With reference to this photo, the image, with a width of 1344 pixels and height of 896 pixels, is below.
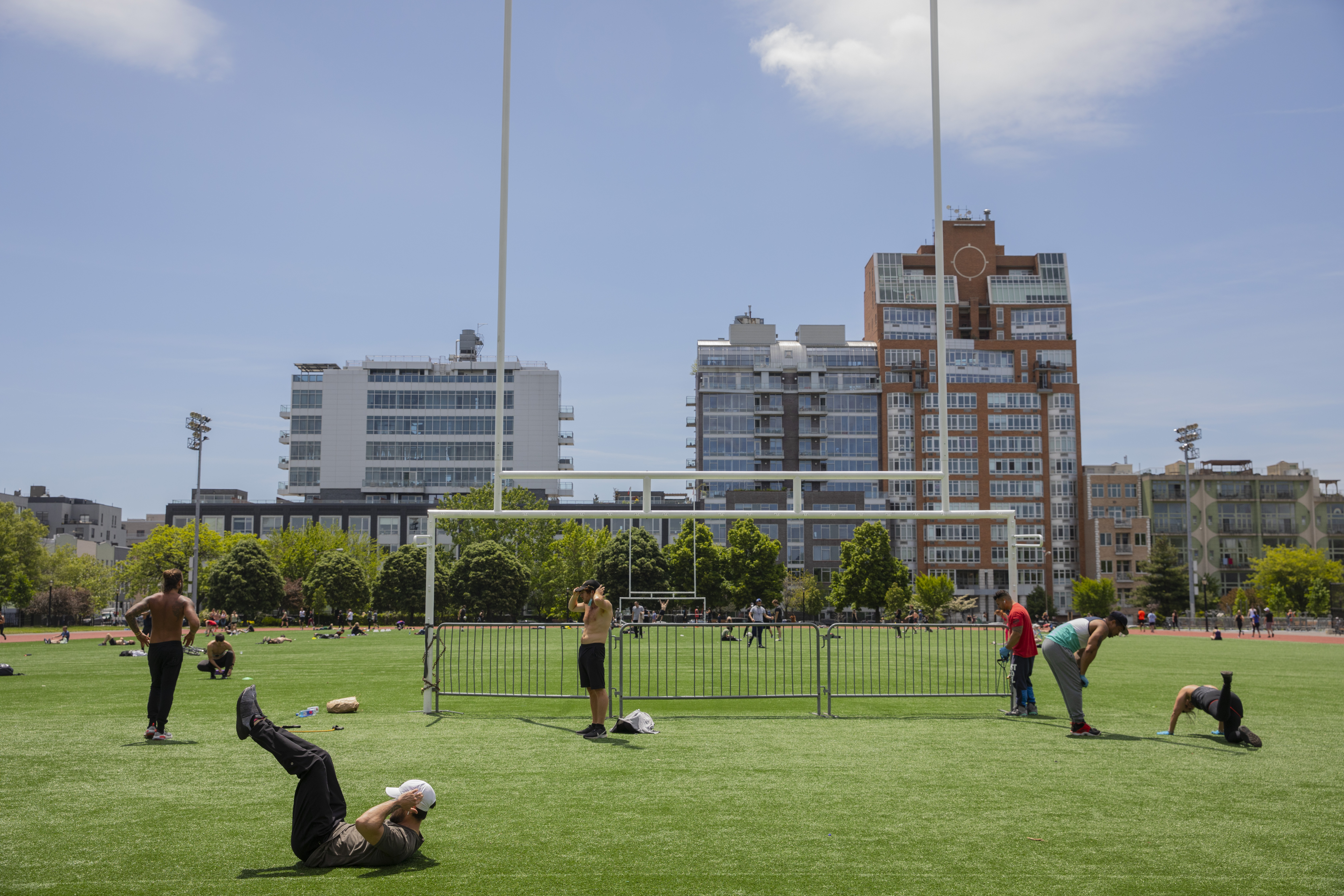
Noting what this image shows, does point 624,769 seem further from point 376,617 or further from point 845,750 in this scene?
point 376,617

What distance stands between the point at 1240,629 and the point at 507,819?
57.3 metres

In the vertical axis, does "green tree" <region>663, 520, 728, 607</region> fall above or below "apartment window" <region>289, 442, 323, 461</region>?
below

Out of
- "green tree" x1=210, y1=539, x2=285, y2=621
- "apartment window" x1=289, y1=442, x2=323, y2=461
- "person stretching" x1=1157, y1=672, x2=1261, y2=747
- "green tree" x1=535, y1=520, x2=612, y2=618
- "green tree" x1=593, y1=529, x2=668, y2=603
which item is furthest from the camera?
"apartment window" x1=289, y1=442, x2=323, y2=461

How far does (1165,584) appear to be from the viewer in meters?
81.9

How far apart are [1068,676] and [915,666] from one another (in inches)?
437

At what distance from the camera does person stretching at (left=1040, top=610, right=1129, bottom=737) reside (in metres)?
11.3

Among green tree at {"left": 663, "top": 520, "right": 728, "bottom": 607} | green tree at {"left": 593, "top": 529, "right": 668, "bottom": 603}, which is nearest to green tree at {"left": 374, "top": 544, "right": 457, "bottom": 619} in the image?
green tree at {"left": 593, "top": 529, "right": 668, "bottom": 603}

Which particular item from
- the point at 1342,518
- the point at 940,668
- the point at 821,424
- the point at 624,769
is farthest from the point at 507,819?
the point at 1342,518

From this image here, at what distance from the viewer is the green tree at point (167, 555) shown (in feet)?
235

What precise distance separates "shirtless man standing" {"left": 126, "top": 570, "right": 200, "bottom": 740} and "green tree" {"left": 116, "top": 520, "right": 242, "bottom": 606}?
205 ft

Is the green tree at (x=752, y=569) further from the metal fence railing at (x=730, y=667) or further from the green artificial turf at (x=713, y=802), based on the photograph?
the green artificial turf at (x=713, y=802)

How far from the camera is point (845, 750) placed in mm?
10289

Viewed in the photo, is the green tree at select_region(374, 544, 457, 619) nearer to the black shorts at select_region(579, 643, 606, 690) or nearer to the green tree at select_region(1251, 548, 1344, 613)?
the black shorts at select_region(579, 643, 606, 690)

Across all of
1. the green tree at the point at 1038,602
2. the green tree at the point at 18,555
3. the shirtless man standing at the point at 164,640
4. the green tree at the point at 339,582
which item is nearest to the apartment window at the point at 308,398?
the green tree at the point at 18,555
